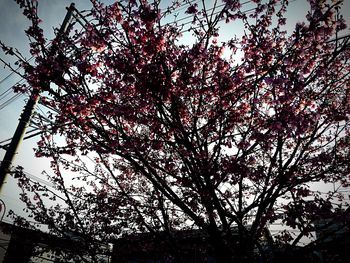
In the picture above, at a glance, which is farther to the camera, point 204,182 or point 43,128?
point 43,128

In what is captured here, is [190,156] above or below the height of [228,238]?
above

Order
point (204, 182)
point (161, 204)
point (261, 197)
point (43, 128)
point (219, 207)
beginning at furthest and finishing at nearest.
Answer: point (161, 204), point (43, 128), point (261, 197), point (204, 182), point (219, 207)

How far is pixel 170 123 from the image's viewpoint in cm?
586

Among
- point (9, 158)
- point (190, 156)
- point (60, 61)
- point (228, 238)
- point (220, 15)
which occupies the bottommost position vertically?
point (228, 238)

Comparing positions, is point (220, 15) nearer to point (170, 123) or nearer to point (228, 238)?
point (170, 123)

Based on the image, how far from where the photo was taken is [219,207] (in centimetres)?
542

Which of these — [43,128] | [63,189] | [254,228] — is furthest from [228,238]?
[43,128]

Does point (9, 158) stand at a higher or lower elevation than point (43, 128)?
lower

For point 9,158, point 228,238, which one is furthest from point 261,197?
point 9,158

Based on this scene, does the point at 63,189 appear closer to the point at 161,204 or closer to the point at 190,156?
the point at 161,204

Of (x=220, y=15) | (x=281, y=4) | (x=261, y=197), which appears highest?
(x=281, y=4)

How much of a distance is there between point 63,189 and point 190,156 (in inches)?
204

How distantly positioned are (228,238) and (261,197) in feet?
5.17

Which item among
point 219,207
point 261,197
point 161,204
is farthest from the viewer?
point 161,204
